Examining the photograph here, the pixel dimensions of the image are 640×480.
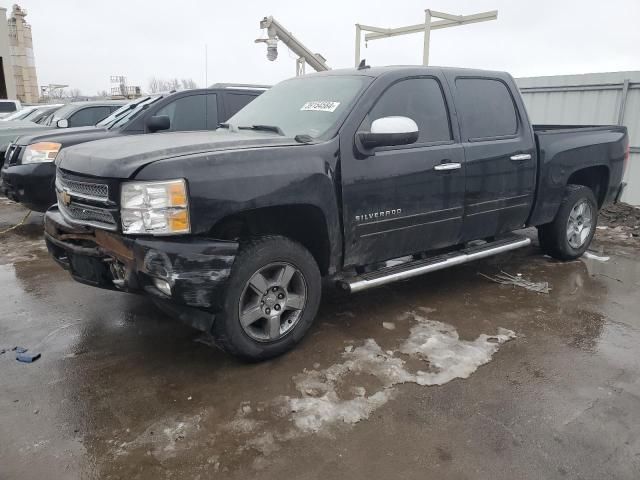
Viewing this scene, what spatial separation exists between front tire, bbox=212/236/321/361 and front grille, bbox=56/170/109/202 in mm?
858

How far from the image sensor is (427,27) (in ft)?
49.2

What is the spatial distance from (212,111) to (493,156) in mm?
4123

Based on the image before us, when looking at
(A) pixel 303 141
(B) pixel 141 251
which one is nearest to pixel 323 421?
(B) pixel 141 251

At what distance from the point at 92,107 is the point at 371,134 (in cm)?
729

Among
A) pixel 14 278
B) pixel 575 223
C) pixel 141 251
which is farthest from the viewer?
pixel 575 223

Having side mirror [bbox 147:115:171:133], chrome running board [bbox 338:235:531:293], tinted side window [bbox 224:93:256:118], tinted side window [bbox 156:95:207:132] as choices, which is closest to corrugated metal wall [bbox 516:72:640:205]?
chrome running board [bbox 338:235:531:293]

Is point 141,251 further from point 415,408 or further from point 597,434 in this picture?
point 597,434

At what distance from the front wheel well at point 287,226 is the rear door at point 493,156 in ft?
4.75

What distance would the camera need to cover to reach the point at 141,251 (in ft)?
9.38

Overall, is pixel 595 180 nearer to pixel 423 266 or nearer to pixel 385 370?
pixel 423 266

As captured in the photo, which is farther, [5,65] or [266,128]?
[5,65]

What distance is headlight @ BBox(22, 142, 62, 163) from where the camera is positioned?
20.0 feet

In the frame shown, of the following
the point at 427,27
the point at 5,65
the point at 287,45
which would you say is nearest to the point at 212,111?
the point at 427,27

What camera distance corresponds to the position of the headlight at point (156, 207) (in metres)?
2.83
